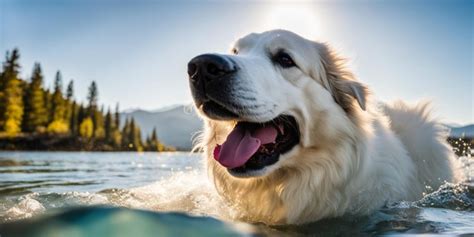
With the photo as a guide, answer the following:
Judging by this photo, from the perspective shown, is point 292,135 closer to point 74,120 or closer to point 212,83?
point 212,83

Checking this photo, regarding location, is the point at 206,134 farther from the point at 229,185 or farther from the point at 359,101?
the point at 359,101

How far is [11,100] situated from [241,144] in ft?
185

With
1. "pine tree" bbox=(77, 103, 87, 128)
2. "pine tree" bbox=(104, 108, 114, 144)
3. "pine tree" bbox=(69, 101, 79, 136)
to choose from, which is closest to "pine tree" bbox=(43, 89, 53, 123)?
"pine tree" bbox=(69, 101, 79, 136)

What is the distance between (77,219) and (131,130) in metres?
102

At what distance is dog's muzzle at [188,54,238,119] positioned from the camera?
3.61m

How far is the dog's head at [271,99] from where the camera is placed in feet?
12.3

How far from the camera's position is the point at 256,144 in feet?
13.5

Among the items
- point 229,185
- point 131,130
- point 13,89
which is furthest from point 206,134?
point 131,130

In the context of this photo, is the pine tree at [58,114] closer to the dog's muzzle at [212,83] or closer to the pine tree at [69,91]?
the pine tree at [69,91]

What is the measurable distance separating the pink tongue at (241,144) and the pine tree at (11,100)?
184 feet

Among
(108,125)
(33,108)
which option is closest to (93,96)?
(108,125)

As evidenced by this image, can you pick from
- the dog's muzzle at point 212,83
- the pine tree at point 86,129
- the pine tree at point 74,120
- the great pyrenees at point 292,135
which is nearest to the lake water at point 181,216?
the great pyrenees at point 292,135

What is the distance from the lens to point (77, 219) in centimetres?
159

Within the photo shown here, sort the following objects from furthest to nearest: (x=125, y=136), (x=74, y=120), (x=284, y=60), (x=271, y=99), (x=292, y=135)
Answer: (x=125, y=136)
(x=74, y=120)
(x=284, y=60)
(x=292, y=135)
(x=271, y=99)
